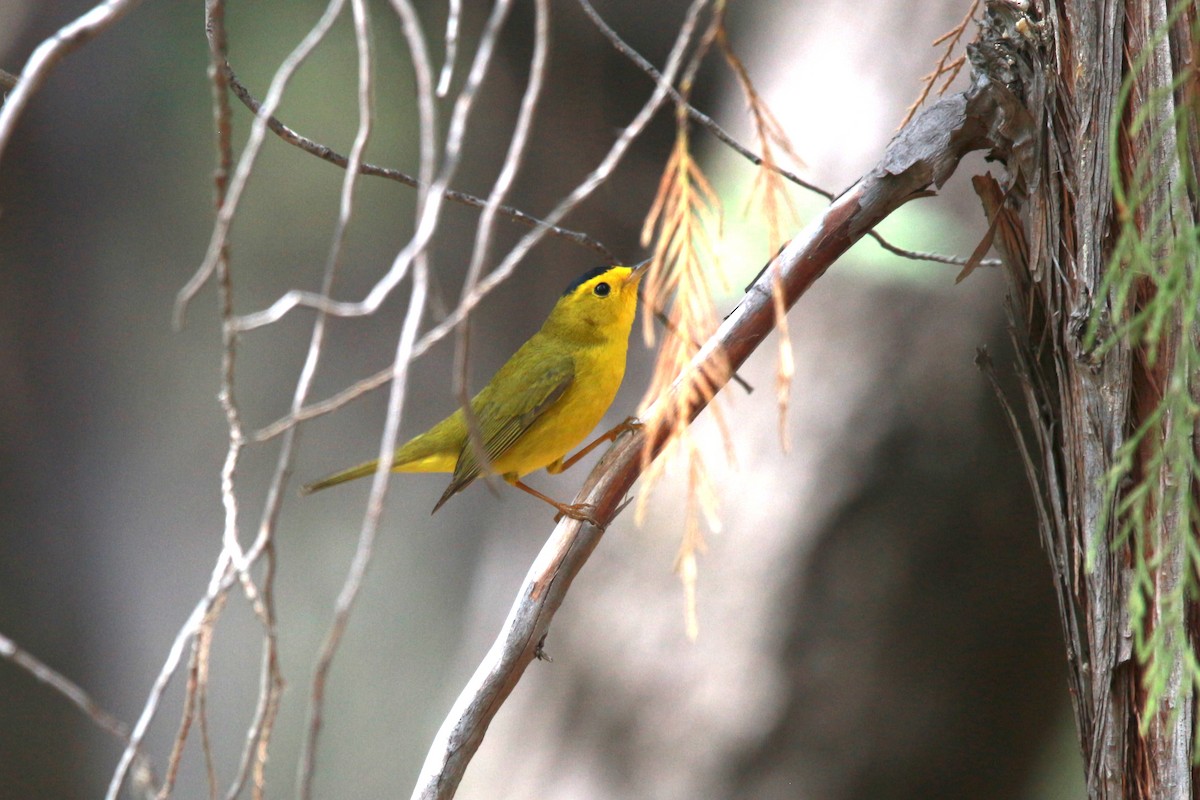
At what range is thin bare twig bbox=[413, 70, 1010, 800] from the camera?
1.81 metres

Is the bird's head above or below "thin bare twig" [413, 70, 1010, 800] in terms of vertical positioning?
above

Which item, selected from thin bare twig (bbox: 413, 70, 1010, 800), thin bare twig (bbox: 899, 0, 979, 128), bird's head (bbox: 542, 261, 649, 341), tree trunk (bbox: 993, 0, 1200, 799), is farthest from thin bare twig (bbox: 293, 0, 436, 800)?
bird's head (bbox: 542, 261, 649, 341)

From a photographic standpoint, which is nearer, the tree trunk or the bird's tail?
the tree trunk

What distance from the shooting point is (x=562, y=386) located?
314 centimetres

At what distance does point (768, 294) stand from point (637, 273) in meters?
1.29

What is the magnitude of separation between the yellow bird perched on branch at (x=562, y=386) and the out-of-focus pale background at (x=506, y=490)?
45 cm

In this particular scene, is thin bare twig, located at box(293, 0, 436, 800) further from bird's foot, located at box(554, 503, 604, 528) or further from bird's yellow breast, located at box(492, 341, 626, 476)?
bird's yellow breast, located at box(492, 341, 626, 476)

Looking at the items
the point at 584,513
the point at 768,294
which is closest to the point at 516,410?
the point at 584,513

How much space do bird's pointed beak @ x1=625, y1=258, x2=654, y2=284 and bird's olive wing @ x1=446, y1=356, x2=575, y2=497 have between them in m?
0.33

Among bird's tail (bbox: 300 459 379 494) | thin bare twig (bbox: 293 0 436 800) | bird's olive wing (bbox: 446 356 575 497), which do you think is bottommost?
thin bare twig (bbox: 293 0 436 800)

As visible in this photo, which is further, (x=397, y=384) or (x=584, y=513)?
(x=584, y=513)

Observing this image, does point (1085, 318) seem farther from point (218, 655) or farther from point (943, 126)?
point (218, 655)

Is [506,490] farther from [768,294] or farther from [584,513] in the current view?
[768,294]

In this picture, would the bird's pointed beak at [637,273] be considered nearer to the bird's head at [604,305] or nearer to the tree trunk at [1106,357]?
the bird's head at [604,305]
